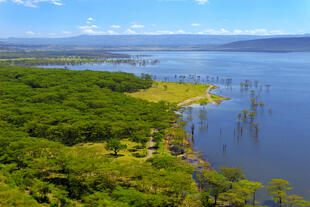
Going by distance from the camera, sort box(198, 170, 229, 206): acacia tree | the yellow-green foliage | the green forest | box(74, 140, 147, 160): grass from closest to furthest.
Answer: the green forest → box(198, 170, 229, 206): acacia tree → box(74, 140, 147, 160): grass → the yellow-green foliage

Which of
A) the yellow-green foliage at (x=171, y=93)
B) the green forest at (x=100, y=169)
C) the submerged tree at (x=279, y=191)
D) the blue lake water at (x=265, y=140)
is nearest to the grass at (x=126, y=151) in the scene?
the green forest at (x=100, y=169)

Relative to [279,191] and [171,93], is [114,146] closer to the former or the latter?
[279,191]

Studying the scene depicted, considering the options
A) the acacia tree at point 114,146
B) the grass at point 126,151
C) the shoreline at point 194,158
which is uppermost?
the acacia tree at point 114,146

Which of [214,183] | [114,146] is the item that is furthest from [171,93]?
[214,183]

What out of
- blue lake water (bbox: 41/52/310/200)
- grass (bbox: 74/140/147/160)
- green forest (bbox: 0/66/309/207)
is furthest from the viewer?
grass (bbox: 74/140/147/160)

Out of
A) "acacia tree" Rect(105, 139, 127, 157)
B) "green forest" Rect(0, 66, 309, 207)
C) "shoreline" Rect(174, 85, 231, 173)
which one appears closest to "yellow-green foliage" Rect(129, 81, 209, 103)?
"green forest" Rect(0, 66, 309, 207)

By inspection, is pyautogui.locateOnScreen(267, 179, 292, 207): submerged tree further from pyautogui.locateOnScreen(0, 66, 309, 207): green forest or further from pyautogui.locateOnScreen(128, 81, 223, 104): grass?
pyautogui.locateOnScreen(128, 81, 223, 104): grass

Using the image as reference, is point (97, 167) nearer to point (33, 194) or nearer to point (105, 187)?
point (105, 187)

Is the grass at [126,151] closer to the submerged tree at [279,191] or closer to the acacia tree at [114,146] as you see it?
the acacia tree at [114,146]
